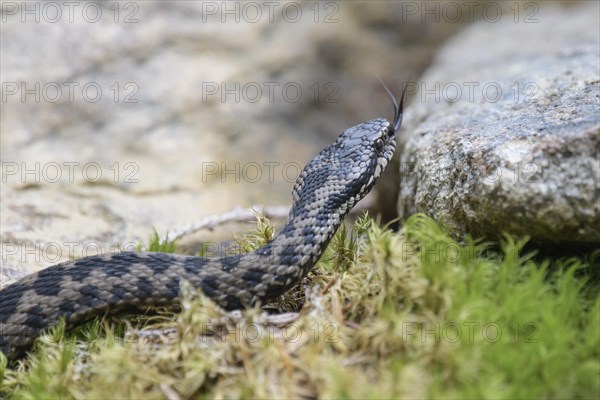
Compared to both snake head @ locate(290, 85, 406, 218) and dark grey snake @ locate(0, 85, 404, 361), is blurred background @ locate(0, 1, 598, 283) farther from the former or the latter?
snake head @ locate(290, 85, 406, 218)

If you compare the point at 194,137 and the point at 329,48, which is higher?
the point at 329,48

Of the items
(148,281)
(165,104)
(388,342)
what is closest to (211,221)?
(148,281)

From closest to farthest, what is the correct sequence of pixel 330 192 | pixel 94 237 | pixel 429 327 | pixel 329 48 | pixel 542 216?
pixel 429 327
pixel 542 216
pixel 330 192
pixel 94 237
pixel 329 48

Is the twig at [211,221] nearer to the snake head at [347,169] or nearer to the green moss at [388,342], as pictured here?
the snake head at [347,169]

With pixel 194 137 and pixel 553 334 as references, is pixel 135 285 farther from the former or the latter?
pixel 194 137

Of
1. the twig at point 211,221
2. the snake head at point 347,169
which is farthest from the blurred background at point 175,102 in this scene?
the snake head at point 347,169

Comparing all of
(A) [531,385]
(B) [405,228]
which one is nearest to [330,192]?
(B) [405,228]
